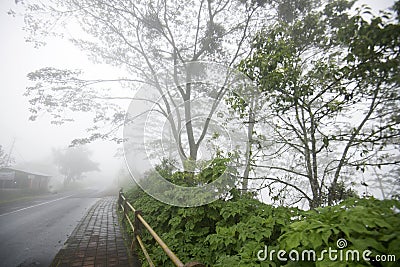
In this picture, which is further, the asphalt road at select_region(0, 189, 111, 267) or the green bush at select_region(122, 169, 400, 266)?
the asphalt road at select_region(0, 189, 111, 267)

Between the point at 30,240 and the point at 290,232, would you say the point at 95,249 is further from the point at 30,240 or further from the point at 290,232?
the point at 290,232

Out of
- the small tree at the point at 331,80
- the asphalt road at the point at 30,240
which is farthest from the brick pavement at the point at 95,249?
the small tree at the point at 331,80

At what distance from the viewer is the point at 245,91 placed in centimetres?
439

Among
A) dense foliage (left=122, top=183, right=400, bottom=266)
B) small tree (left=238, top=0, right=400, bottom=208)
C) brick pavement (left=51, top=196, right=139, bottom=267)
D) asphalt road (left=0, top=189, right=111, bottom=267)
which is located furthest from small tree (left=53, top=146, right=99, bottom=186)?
small tree (left=238, top=0, right=400, bottom=208)

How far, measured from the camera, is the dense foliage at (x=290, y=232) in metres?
1.22

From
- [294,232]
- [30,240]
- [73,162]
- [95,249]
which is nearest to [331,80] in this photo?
[294,232]

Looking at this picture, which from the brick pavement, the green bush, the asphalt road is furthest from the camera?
the asphalt road

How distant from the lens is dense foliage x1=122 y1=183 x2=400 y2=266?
1.22 meters

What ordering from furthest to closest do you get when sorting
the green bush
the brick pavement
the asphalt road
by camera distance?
the asphalt road < the brick pavement < the green bush

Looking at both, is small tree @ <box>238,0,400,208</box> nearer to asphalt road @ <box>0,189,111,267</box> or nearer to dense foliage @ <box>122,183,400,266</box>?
dense foliage @ <box>122,183,400,266</box>

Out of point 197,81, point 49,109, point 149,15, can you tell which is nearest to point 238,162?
point 197,81

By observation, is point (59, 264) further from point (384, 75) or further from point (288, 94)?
point (384, 75)

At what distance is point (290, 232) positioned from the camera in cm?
154

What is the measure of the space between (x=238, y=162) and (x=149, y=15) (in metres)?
8.05
